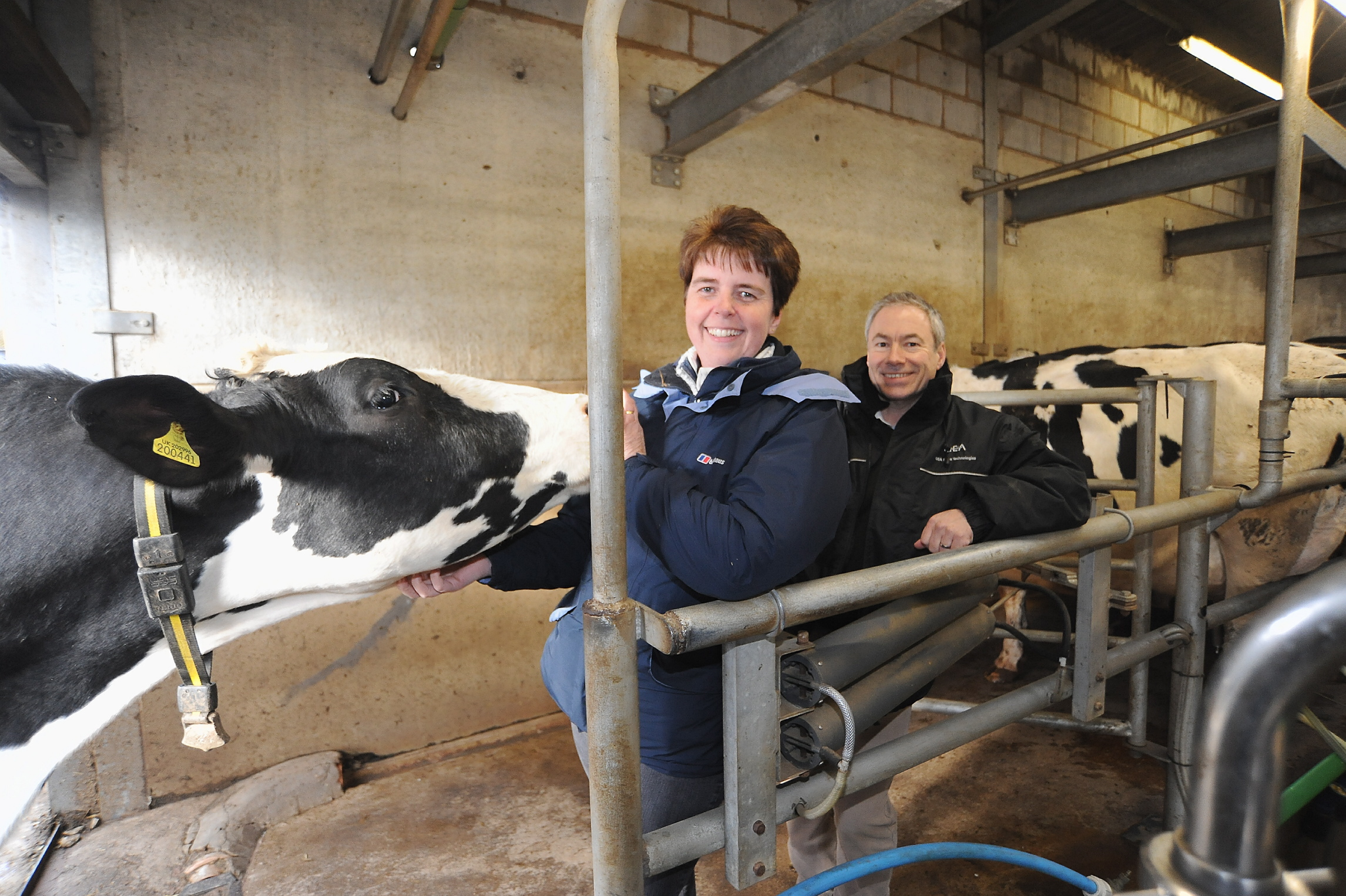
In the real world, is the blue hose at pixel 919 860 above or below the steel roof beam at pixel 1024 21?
below

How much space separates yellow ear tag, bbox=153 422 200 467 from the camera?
38.1 inches

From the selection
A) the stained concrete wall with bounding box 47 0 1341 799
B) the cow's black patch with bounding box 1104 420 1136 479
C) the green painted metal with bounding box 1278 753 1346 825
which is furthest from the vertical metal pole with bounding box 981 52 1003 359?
the green painted metal with bounding box 1278 753 1346 825

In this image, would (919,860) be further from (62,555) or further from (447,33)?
(447,33)

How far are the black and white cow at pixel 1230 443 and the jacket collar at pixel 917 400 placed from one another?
199cm

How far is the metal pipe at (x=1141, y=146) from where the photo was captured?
3358 millimetres

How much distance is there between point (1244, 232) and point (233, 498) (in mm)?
7422

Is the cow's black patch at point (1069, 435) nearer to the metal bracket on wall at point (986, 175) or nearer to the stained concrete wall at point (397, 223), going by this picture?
the stained concrete wall at point (397, 223)

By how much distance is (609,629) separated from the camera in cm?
83

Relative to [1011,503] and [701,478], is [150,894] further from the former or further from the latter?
[1011,503]

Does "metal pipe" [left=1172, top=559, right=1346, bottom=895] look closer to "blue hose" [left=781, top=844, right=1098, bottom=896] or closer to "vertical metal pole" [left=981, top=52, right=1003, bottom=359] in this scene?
"blue hose" [left=781, top=844, right=1098, bottom=896]

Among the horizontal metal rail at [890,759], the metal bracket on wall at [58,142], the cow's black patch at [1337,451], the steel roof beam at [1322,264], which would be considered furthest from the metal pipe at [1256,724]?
the steel roof beam at [1322,264]

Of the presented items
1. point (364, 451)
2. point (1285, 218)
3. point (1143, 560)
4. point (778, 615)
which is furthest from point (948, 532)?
point (1285, 218)

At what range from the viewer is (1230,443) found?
321 centimetres

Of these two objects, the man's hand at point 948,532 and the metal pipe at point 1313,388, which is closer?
the man's hand at point 948,532
